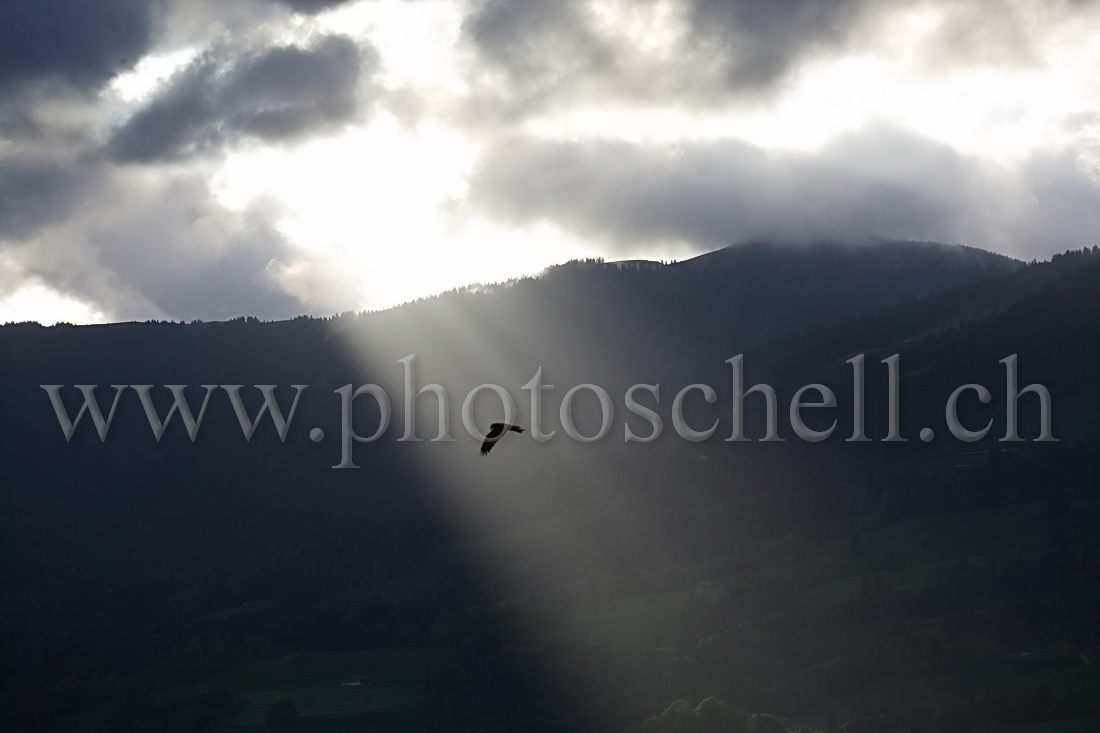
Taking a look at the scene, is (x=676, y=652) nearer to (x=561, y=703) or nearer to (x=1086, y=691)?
(x=561, y=703)

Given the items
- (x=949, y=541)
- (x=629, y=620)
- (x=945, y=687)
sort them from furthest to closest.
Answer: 1. (x=949, y=541)
2. (x=629, y=620)
3. (x=945, y=687)

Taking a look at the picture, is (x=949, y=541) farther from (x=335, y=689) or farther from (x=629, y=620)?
(x=335, y=689)

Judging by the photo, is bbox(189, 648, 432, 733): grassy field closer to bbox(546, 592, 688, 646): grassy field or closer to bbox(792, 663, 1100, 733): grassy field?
bbox(546, 592, 688, 646): grassy field

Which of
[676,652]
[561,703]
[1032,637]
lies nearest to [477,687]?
[561,703]

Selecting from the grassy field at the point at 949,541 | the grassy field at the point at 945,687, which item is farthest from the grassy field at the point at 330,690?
the grassy field at the point at 949,541

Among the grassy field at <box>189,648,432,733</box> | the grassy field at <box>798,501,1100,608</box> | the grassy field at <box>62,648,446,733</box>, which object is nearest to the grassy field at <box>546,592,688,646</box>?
the grassy field at <box>798,501,1100,608</box>

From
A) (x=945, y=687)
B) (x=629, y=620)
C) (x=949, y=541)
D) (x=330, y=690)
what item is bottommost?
(x=330, y=690)

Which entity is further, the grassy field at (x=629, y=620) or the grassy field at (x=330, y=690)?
the grassy field at (x=629, y=620)

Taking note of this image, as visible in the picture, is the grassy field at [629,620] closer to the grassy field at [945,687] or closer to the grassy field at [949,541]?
the grassy field at [949,541]

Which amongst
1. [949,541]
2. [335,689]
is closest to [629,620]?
[335,689]

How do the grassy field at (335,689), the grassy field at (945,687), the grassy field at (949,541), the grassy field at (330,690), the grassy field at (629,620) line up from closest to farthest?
1. the grassy field at (945,687)
2. the grassy field at (330,690)
3. the grassy field at (335,689)
4. the grassy field at (629,620)
5. the grassy field at (949,541)

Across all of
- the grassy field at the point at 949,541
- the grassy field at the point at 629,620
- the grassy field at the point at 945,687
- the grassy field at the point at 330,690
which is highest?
the grassy field at the point at 949,541

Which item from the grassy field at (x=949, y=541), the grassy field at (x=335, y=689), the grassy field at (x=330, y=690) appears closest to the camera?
the grassy field at (x=330, y=690)

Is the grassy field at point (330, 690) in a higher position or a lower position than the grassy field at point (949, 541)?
lower
